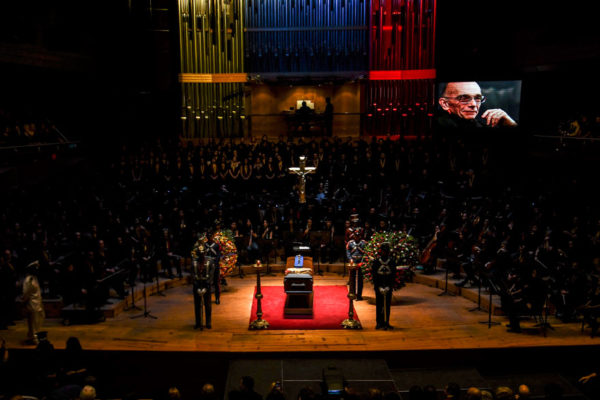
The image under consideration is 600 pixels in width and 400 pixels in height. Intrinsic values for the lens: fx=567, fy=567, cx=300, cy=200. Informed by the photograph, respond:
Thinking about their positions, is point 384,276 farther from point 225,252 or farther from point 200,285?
point 225,252

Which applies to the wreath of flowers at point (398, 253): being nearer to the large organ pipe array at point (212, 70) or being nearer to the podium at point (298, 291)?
the podium at point (298, 291)

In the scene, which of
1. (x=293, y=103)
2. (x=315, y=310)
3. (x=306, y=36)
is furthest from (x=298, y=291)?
(x=306, y=36)

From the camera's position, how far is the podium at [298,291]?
1152cm

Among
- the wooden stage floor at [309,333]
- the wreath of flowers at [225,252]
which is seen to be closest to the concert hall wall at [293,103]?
the wreath of flowers at [225,252]

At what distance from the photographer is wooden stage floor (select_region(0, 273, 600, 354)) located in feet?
30.1

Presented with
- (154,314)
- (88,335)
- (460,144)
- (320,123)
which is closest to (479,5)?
(460,144)

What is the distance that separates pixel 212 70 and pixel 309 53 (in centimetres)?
393

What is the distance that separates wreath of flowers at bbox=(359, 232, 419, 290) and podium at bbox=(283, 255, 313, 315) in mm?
1200

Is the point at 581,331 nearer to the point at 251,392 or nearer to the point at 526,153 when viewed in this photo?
the point at 251,392

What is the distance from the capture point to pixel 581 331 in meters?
9.88

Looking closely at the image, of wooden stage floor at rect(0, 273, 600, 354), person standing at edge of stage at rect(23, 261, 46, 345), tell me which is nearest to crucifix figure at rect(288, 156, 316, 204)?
wooden stage floor at rect(0, 273, 600, 354)

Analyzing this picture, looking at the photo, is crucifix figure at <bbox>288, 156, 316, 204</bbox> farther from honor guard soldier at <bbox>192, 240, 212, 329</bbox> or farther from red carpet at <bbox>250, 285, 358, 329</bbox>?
honor guard soldier at <bbox>192, 240, 212, 329</bbox>

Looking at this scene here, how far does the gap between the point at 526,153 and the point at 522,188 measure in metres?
3.19

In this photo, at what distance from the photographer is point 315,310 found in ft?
38.9
